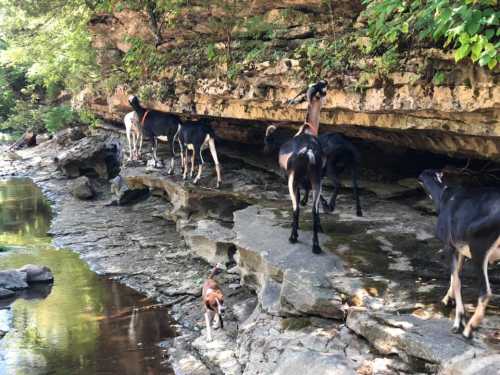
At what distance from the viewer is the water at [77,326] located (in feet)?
24.5

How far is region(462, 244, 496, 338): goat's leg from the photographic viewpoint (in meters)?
4.84

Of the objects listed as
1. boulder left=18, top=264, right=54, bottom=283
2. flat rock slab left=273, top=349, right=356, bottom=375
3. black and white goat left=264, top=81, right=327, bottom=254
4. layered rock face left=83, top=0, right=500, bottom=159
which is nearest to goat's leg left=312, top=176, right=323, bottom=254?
black and white goat left=264, top=81, right=327, bottom=254

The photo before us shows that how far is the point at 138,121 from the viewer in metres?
16.8

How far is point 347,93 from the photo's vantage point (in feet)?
28.0

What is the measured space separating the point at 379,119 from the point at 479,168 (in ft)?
8.10

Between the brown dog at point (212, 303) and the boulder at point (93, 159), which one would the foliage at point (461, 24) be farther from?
the boulder at point (93, 159)

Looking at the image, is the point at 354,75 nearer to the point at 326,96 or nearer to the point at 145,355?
the point at 326,96

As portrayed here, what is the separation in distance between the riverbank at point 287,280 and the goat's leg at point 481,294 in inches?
5.5

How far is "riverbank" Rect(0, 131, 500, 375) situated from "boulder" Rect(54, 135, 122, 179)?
26.0ft

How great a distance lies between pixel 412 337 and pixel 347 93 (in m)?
4.41

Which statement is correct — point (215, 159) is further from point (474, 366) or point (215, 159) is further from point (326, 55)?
point (474, 366)

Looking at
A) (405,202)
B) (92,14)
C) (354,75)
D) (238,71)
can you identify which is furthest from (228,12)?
(92,14)

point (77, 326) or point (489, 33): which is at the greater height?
point (489, 33)

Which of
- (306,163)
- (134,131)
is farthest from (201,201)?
(134,131)
